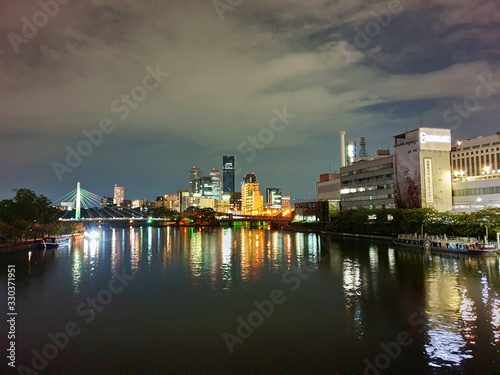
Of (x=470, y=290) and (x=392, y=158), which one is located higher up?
(x=392, y=158)

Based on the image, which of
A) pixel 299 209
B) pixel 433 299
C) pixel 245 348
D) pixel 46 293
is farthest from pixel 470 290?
pixel 299 209

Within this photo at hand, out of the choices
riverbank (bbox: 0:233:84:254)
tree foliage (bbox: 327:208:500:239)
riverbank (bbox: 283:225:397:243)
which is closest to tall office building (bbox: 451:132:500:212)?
tree foliage (bbox: 327:208:500:239)

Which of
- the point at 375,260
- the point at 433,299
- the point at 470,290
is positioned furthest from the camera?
the point at 375,260

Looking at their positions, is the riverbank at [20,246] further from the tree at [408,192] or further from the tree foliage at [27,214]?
the tree at [408,192]

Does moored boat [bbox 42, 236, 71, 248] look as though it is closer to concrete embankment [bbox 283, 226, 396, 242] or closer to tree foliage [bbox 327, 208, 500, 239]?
concrete embankment [bbox 283, 226, 396, 242]

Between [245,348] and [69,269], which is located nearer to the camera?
[245,348]

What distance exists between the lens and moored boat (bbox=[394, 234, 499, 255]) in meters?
41.1

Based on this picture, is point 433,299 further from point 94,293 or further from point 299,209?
point 299,209

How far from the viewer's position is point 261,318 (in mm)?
19922

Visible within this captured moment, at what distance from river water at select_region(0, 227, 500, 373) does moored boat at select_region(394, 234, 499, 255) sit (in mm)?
7067

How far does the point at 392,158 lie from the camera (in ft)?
252

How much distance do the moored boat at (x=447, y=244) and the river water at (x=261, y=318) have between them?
7067mm

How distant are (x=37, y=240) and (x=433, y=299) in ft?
191

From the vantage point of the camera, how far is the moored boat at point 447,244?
41.1 m
